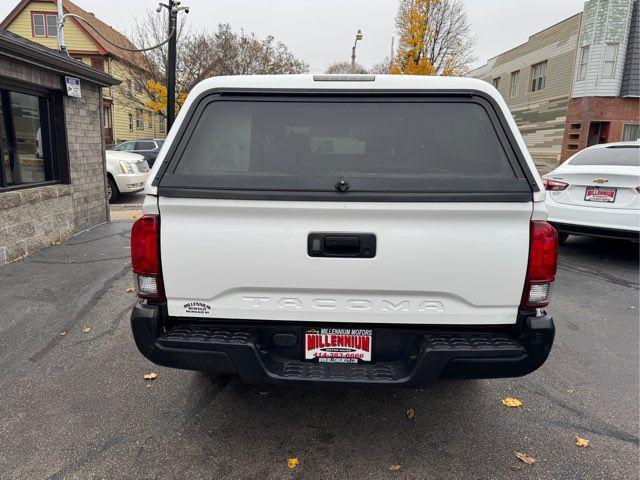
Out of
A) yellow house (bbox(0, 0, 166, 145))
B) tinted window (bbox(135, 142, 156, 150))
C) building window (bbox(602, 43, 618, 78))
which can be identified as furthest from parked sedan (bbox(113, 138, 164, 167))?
building window (bbox(602, 43, 618, 78))

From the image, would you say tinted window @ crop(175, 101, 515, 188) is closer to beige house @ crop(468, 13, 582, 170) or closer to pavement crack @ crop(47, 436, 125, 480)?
pavement crack @ crop(47, 436, 125, 480)

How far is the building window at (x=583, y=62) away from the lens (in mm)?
21325

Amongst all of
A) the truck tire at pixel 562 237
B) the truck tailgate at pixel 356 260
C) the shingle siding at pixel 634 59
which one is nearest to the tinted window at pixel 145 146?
the truck tire at pixel 562 237

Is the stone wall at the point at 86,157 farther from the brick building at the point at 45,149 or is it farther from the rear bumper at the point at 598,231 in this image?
the rear bumper at the point at 598,231

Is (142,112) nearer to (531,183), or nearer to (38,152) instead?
(38,152)

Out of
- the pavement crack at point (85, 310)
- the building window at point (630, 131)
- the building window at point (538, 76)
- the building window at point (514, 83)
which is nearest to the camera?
the pavement crack at point (85, 310)

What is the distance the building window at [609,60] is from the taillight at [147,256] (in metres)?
24.6

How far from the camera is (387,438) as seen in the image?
2664 millimetres

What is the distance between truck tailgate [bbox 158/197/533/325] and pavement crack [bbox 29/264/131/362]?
2204 millimetres

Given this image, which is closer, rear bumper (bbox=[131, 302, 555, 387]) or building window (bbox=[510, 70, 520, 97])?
rear bumper (bbox=[131, 302, 555, 387])

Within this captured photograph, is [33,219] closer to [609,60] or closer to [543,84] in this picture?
[609,60]

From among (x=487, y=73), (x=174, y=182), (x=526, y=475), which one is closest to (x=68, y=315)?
(x=174, y=182)

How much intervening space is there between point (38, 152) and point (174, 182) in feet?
20.2

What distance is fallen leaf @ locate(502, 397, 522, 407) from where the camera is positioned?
302 cm
